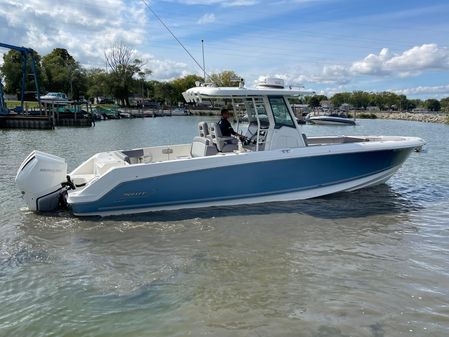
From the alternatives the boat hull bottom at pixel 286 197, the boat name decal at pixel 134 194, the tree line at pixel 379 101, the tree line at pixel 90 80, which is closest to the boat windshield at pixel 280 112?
the boat hull bottom at pixel 286 197

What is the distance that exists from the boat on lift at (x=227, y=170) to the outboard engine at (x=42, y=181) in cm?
2

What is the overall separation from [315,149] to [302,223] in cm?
194

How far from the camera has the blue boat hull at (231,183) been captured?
28.8 feet

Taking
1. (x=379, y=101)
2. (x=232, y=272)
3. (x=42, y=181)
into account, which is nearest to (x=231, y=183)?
(x=232, y=272)

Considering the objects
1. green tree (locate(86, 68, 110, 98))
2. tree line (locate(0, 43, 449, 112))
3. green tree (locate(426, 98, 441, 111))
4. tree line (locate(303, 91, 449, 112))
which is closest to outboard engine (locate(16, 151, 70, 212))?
tree line (locate(0, 43, 449, 112))

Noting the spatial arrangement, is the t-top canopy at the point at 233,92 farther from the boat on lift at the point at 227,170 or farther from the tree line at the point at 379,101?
the tree line at the point at 379,101

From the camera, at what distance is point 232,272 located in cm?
618

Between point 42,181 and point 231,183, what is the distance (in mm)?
3941

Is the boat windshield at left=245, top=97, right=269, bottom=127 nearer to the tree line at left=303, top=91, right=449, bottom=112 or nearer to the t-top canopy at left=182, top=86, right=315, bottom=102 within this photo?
the t-top canopy at left=182, top=86, right=315, bottom=102

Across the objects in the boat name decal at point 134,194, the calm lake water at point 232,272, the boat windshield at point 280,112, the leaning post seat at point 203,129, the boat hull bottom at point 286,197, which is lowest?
the calm lake water at point 232,272

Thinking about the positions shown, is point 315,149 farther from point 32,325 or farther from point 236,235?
point 32,325

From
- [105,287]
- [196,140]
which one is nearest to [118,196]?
[196,140]

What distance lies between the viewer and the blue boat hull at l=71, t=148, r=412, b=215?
28.8 feet

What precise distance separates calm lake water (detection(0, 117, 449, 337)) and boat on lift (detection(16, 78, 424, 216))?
0.35 metres
